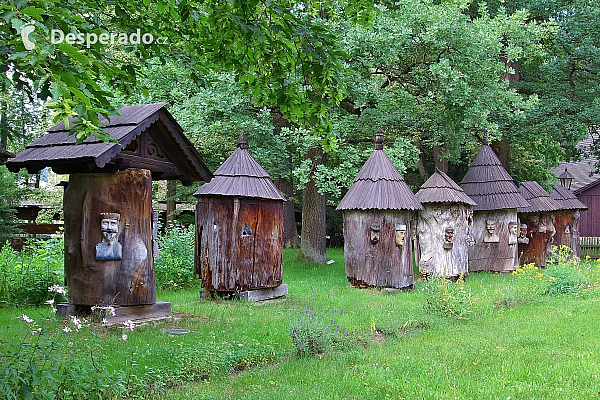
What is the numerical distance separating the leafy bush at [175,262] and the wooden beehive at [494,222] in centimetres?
901

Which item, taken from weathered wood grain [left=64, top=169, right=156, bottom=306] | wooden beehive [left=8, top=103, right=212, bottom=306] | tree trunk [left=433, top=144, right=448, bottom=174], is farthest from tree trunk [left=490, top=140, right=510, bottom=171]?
weathered wood grain [left=64, top=169, right=156, bottom=306]

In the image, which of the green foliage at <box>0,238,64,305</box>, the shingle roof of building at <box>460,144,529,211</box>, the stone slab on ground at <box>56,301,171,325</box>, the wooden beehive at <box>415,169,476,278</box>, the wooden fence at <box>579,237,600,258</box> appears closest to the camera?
the stone slab on ground at <box>56,301,171,325</box>

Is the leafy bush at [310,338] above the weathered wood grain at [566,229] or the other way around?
the other way around

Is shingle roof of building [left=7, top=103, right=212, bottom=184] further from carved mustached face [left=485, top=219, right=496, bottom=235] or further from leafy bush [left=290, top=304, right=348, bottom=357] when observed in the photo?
carved mustached face [left=485, top=219, right=496, bottom=235]

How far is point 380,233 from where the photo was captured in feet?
45.8

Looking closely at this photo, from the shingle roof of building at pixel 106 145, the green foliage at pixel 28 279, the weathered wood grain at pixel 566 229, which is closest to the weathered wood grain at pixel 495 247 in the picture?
the weathered wood grain at pixel 566 229

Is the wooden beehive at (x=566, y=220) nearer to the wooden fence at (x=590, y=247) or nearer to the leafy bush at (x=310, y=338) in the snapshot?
the wooden fence at (x=590, y=247)

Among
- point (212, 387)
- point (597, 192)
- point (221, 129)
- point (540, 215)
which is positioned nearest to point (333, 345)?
point (212, 387)

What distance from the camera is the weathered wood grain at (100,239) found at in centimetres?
880

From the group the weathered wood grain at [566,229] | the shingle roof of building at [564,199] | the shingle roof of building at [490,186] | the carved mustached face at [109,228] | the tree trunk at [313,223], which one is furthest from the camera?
the shingle roof of building at [564,199]

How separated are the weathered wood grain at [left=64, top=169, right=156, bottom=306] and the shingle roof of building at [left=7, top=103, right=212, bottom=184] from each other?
35 cm

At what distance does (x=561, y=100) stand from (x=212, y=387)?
1792cm

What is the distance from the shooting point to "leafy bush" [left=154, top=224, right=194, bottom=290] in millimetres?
14578

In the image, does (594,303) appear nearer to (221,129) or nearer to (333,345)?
(333,345)
